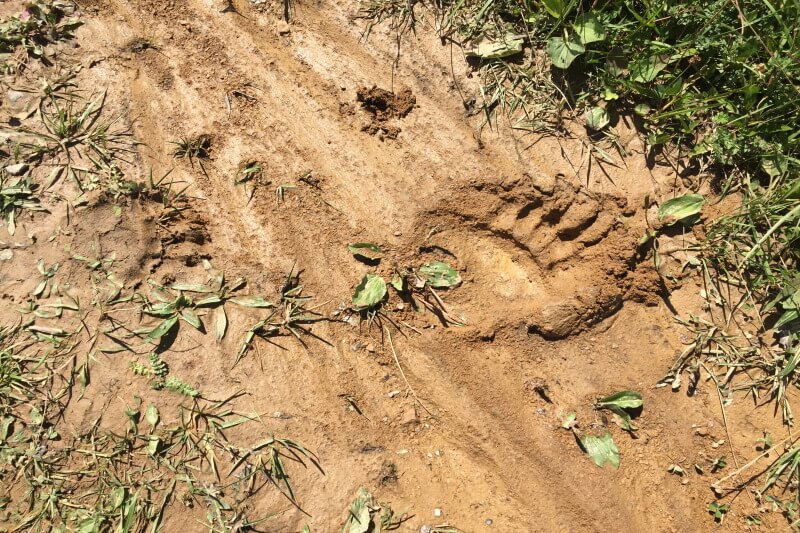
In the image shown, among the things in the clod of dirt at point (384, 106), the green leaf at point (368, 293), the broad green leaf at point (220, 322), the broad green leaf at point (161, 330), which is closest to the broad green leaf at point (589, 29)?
the clod of dirt at point (384, 106)

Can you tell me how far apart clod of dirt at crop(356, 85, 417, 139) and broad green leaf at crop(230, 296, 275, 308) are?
1.13 metres

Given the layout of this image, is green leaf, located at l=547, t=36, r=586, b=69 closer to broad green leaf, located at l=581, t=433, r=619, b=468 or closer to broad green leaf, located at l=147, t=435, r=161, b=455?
broad green leaf, located at l=581, t=433, r=619, b=468

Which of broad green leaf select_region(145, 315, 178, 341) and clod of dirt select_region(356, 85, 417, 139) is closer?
broad green leaf select_region(145, 315, 178, 341)

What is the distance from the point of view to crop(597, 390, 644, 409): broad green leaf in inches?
118

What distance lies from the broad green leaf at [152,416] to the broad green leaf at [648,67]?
3.23 meters

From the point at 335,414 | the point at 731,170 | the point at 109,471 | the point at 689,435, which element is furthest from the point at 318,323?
the point at 731,170

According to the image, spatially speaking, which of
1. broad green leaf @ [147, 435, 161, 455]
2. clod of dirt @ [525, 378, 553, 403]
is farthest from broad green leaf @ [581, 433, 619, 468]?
broad green leaf @ [147, 435, 161, 455]

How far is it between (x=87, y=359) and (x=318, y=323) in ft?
4.22

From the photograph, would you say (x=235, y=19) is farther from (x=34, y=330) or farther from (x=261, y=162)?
(x=34, y=330)

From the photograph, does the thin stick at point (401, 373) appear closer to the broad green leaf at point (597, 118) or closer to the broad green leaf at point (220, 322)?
→ the broad green leaf at point (220, 322)

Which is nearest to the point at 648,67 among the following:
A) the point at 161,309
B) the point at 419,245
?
the point at 419,245

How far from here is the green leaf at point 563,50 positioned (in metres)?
2.95

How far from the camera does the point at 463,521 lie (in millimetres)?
2941

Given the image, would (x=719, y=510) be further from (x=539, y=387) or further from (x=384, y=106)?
(x=384, y=106)
